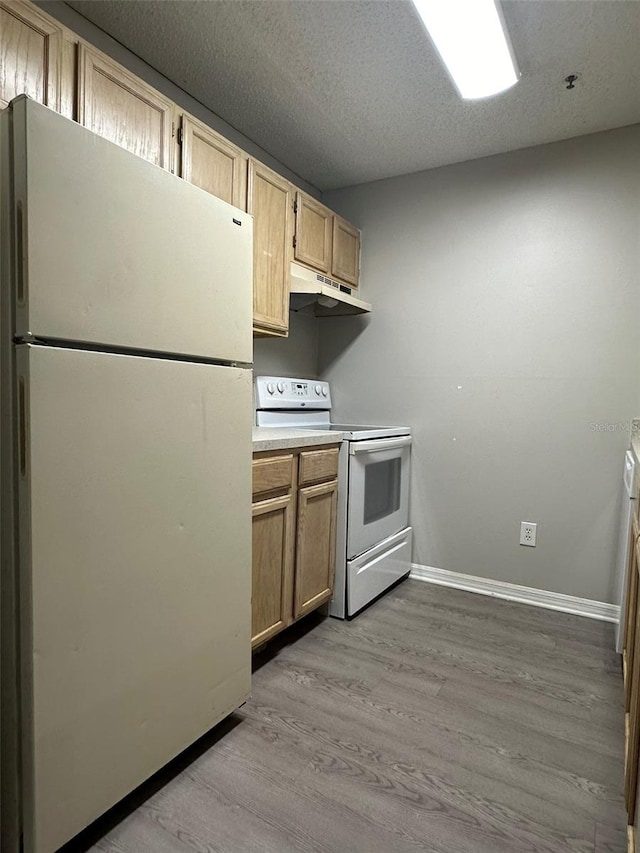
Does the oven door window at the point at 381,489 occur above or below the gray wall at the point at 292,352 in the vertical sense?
below

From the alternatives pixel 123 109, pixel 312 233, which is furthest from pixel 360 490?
pixel 123 109

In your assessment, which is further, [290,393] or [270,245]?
[290,393]

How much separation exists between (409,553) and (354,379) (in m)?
1.12

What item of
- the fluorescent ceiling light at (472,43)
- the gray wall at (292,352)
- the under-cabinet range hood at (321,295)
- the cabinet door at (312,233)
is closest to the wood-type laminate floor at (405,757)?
the gray wall at (292,352)

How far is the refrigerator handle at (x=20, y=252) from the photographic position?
975 mm

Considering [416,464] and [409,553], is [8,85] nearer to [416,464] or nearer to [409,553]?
[416,464]

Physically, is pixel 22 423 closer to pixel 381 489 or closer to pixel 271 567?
pixel 271 567

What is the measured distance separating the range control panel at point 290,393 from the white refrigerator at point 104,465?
1.19 m

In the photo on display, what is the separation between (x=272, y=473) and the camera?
1907mm

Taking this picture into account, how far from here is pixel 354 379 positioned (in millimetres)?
3172

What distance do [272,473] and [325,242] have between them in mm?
1487

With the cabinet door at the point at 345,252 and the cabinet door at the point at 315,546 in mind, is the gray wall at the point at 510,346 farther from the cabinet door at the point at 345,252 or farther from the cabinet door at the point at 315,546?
the cabinet door at the point at 315,546

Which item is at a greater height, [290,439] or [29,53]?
[29,53]

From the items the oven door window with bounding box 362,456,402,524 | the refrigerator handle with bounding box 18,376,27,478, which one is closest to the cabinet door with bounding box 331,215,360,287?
the oven door window with bounding box 362,456,402,524
